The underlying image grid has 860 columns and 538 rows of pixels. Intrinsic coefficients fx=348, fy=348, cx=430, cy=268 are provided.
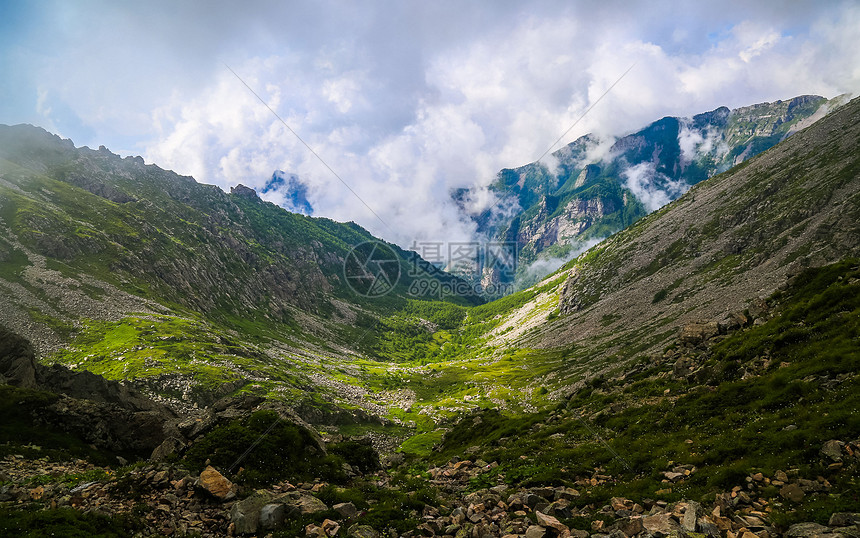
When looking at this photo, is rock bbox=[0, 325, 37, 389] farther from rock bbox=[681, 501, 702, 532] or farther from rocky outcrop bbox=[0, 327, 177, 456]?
rock bbox=[681, 501, 702, 532]

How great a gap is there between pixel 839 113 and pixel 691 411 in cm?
22171

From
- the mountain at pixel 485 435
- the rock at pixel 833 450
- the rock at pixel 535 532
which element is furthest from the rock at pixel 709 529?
the rock at pixel 833 450

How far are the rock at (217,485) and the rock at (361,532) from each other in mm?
Answer: 8032

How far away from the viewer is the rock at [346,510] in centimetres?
1820

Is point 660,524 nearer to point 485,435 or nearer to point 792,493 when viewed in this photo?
point 792,493

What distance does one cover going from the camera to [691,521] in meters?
12.6

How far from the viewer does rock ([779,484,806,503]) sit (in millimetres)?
13781

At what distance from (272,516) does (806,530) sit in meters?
21.0

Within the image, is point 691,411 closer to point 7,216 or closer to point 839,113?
point 7,216

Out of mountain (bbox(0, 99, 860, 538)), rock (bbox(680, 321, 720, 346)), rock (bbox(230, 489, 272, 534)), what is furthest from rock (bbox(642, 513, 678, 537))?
rock (bbox(680, 321, 720, 346))

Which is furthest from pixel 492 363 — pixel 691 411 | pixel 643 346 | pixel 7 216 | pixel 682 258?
pixel 7 216

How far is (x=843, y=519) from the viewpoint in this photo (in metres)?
11.1

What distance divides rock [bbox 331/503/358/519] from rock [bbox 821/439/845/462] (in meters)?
22.5

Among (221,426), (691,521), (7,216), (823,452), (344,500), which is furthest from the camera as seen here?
(7,216)
